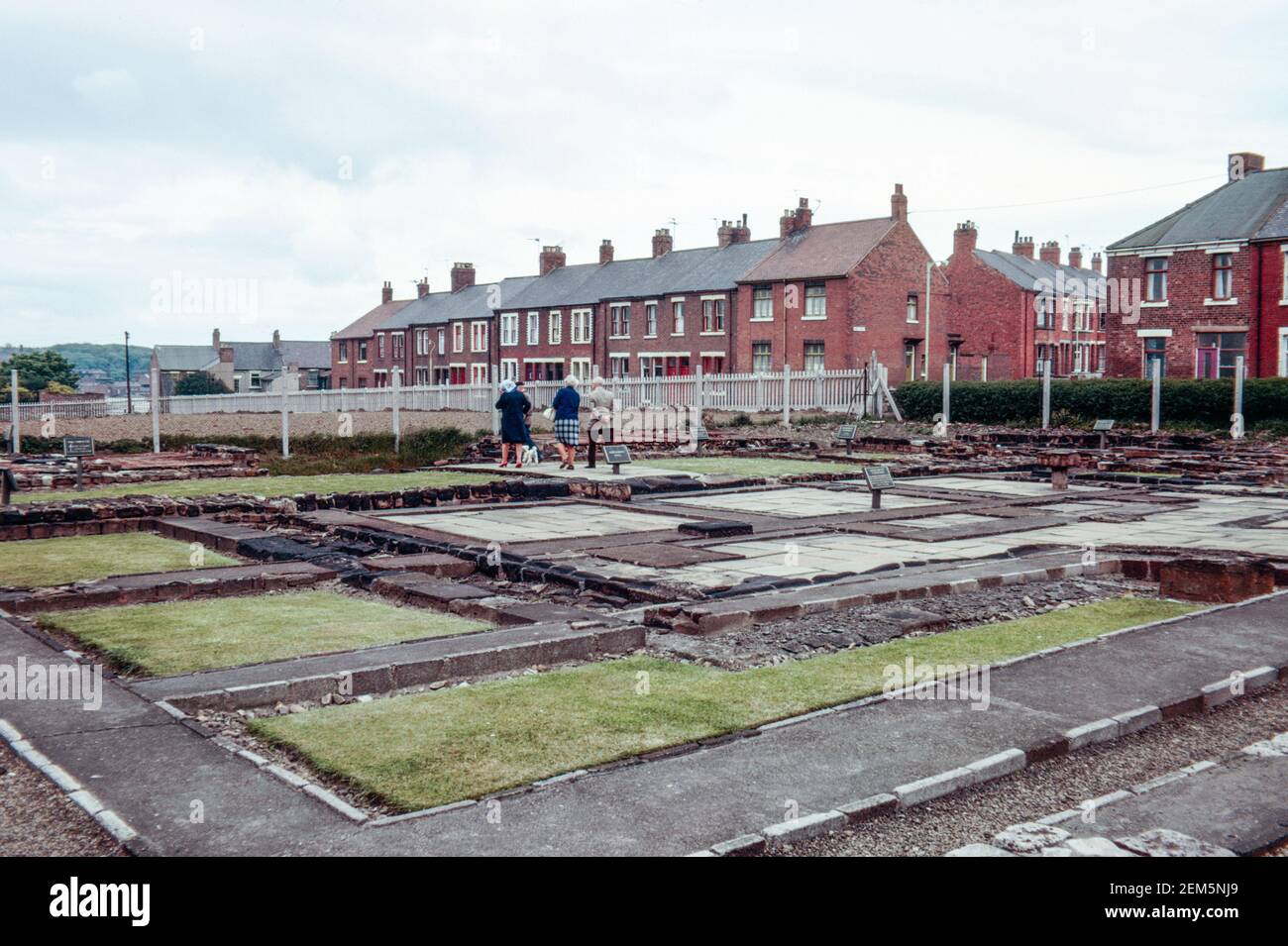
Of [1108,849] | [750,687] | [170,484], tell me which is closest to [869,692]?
[750,687]

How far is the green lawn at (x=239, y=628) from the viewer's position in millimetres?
6797

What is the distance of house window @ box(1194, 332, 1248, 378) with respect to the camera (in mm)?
38469

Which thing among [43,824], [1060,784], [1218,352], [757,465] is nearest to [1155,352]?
[1218,352]

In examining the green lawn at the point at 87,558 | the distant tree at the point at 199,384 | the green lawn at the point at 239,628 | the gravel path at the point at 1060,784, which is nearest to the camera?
the gravel path at the point at 1060,784

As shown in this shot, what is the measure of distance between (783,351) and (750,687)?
41.4 metres

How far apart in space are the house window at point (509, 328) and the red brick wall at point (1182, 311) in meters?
Answer: 30.3

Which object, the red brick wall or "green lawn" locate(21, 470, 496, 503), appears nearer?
"green lawn" locate(21, 470, 496, 503)

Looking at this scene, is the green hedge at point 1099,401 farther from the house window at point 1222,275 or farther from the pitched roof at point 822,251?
the pitched roof at point 822,251

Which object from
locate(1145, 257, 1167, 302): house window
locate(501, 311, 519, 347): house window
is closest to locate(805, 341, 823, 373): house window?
locate(1145, 257, 1167, 302): house window

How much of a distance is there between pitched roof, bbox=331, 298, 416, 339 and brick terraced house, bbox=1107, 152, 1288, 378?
45.7 meters

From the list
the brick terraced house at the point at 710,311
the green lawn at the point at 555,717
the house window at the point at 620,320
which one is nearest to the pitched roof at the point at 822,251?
the brick terraced house at the point at 710,311

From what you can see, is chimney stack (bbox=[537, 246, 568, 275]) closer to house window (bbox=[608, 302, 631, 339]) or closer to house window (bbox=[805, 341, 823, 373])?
house window (bbox=[608, 302, 631, 339])

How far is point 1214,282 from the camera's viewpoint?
38875mm
